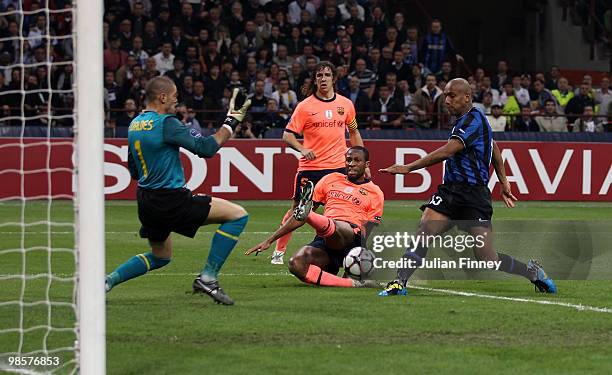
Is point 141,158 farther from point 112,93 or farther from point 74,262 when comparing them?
point 112,93

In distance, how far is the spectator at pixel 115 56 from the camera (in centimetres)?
2491

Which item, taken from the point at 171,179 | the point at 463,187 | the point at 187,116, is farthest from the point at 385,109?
the point at 171,179

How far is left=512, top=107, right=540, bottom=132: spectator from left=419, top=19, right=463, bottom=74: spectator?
3.08 metres

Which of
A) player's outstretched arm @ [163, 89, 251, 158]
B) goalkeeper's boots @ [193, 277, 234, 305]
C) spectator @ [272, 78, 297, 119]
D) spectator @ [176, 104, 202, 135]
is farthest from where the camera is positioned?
spectator @ [272, 78, 297, 119]

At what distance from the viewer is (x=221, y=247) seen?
942 cm

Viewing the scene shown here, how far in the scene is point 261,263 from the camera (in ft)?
43.3

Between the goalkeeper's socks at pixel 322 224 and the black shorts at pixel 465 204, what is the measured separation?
3.70ft

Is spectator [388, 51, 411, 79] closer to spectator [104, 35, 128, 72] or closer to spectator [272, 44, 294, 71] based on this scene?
spectator [272, 44, 294, 71]

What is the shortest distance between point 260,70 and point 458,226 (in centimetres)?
1564

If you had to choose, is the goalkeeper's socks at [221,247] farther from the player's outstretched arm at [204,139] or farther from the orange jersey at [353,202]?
the orange jersey at [353,202]

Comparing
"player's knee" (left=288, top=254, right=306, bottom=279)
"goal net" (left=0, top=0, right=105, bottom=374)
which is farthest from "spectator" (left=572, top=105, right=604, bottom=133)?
"player's knee" (left=288, top=254, right=306, bottom=279)

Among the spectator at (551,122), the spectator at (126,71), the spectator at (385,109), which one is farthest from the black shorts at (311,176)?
the spectator at (551,122)

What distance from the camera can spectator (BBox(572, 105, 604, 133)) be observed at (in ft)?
82.4

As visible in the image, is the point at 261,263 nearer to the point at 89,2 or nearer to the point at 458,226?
the point at 458,226
